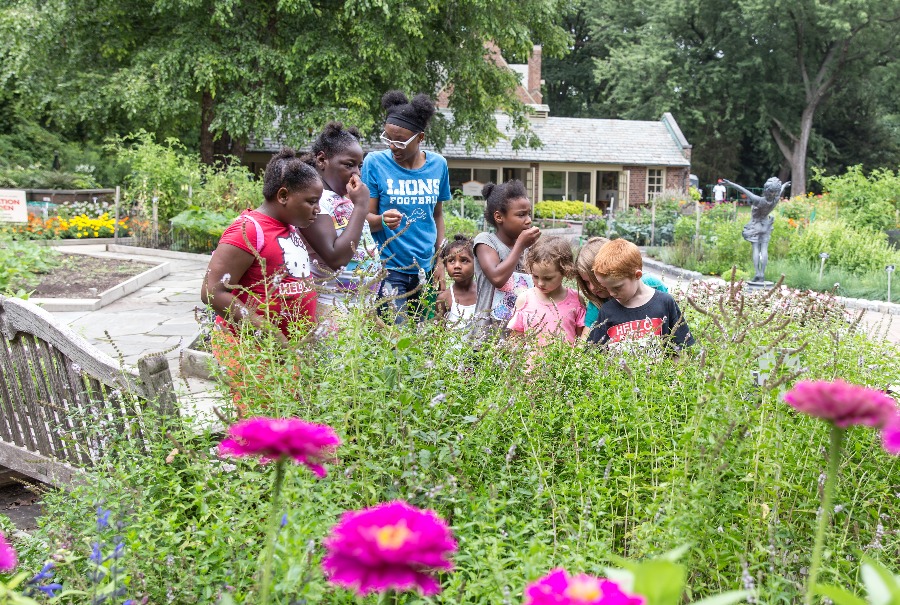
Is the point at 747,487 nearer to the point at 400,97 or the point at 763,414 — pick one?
the point at 763,414

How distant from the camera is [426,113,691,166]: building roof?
121ft

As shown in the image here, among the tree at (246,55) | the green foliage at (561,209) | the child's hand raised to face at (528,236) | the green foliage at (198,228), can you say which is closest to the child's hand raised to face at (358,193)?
the child's hand raised to face at (528,236)

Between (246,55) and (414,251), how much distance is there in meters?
16.4

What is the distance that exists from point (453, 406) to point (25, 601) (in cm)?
146

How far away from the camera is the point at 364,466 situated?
2.18 metres

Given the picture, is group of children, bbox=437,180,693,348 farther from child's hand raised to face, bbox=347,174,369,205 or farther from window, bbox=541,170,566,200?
window, bbox=541,170,566,200

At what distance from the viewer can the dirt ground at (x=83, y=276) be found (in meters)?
9.98

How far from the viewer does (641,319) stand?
411 cm

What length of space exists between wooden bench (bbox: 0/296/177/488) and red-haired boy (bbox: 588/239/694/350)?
206 cm

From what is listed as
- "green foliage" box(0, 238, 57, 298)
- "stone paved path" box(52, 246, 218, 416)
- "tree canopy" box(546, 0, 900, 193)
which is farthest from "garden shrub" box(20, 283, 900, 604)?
"tree canopy" box(546, 0, 900, 193)

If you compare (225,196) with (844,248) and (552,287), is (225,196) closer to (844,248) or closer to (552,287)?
(844,248)

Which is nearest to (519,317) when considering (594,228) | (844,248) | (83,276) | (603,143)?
(83,276)

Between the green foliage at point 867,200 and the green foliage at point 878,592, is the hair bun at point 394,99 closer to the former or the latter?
the green foliage at point 878,592

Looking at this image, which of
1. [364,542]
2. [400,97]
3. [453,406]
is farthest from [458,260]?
[364,542]
